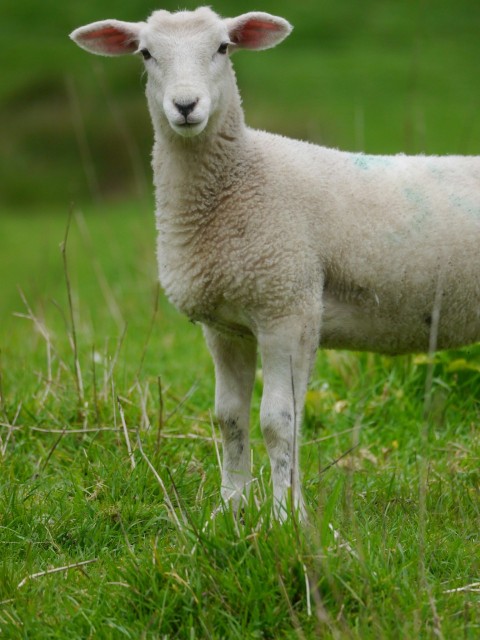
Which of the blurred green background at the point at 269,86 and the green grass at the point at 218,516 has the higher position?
the blurred green background at the point at 269,86

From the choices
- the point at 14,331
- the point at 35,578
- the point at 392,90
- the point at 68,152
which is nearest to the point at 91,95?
the point at 68,152

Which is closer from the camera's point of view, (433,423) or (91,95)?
(433,423)

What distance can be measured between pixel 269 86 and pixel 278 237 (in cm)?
1563

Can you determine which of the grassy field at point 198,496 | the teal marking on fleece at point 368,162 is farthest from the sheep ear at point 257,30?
the grassy field at point 198,496

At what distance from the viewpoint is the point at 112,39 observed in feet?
13.4

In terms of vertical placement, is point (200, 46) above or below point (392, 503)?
above

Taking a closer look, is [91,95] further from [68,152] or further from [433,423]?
[433,423]

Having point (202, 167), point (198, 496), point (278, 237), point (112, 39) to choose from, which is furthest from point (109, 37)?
point (198, 496)

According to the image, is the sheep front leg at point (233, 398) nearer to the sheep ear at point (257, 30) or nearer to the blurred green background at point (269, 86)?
the sheep ear at point (257, 30)

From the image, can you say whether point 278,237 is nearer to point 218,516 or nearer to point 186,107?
point 186,107

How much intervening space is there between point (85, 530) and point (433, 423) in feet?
6.01

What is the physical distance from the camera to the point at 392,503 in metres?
4.00

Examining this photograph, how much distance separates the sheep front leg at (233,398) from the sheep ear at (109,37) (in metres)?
1.09

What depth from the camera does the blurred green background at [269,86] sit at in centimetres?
1669
